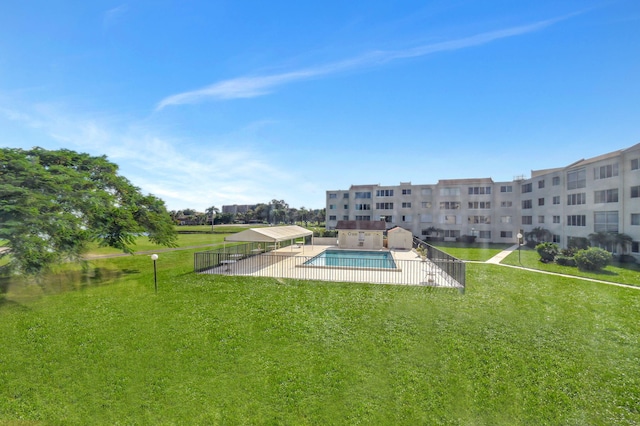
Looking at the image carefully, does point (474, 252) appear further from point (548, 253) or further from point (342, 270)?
point (342, 270)

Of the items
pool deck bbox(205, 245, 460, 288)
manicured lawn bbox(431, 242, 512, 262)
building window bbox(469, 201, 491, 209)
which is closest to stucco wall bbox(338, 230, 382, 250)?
manicured lawn bbox(431, 242, 512, 262)

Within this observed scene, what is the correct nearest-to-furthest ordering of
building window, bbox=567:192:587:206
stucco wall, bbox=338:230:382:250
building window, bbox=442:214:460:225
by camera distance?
building window, bbox=567:192:587:206, stucco wall, bbox=338:230:382:250, building window, bbox=442:214:460:225

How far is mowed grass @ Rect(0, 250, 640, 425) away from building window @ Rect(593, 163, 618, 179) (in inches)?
607

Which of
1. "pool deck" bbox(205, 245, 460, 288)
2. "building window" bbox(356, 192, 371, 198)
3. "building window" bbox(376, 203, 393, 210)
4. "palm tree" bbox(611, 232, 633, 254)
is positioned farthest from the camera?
"building window" bbox(356, 192, 371, 198)

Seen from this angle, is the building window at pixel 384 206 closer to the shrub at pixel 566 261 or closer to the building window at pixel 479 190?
the building window at pixel 479 190

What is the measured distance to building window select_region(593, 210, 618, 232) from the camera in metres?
22.8

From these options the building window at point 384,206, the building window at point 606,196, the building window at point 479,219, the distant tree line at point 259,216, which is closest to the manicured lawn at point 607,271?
the building window at point 606,196

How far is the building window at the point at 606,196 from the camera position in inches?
895

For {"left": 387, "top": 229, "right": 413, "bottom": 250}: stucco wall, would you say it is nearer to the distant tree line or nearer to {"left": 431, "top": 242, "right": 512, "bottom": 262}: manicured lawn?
{"left": 431, "top": 242, "right": 512, "bottom": 262}: manicured lawn

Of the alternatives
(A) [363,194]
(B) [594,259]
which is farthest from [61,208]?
(A) [363,194]

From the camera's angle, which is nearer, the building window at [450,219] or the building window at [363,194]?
the building window at [450,219]

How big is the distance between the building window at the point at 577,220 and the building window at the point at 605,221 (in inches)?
50.0

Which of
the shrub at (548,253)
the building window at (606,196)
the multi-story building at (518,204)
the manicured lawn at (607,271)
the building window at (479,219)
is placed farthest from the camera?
the building window at (479,219)

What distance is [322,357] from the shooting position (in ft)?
28.6
